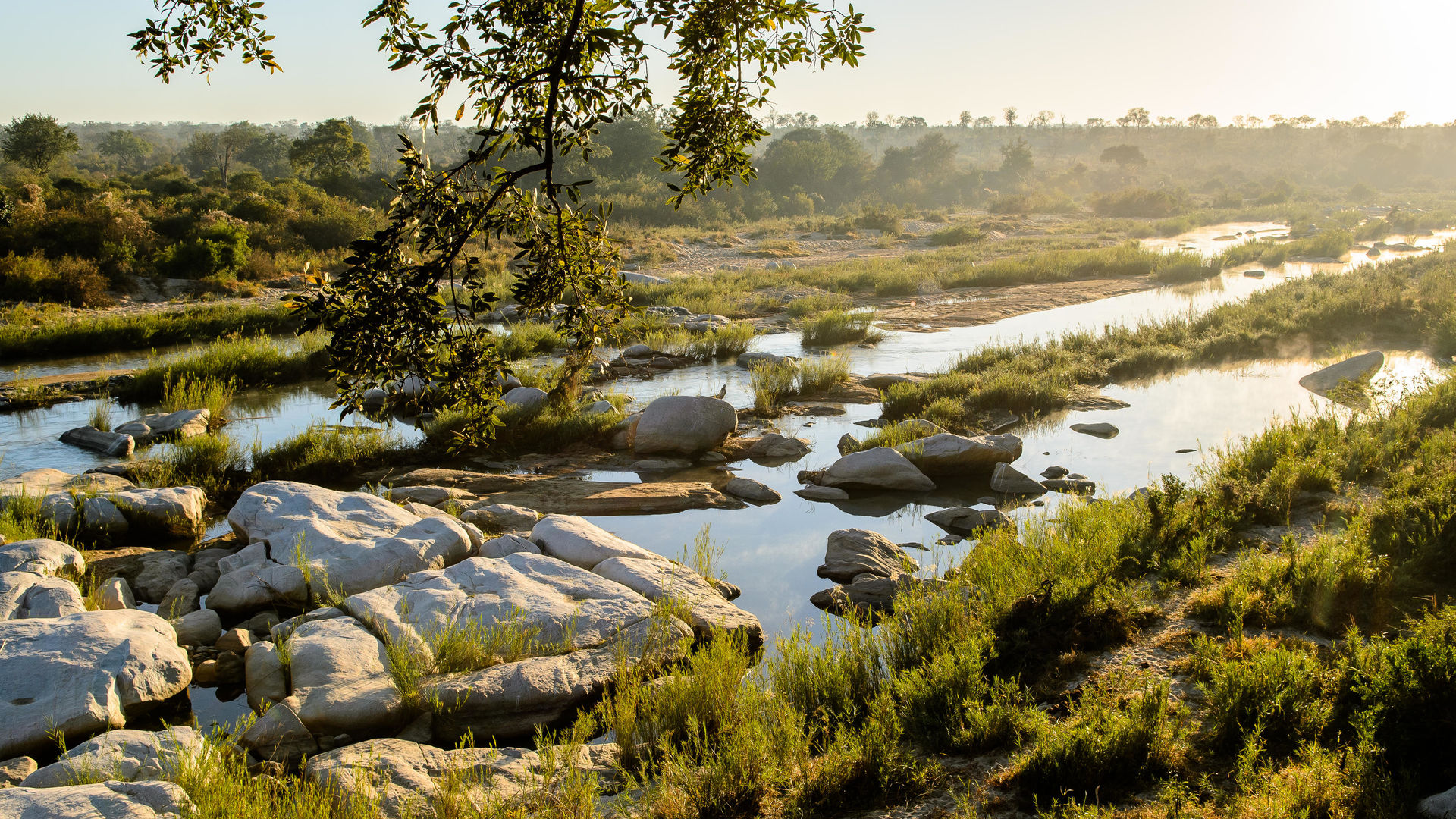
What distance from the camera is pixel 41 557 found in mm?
5895

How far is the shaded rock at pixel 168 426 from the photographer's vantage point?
32.5 feet

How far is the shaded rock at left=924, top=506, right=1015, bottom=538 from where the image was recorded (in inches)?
289

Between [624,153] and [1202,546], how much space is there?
50542 millimetres

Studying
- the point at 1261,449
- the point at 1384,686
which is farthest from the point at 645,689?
the point at 1261,449

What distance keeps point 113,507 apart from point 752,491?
563 cm

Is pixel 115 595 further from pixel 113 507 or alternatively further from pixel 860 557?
pixel 860 557

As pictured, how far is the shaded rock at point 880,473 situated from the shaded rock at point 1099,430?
9.59ft

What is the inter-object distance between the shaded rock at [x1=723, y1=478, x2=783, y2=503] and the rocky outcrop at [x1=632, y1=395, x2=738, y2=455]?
1.25 m

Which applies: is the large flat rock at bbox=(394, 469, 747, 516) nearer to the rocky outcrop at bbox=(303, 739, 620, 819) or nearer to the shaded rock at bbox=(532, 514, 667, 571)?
the shaded rock at bbox=(532, 514, 667, 571)

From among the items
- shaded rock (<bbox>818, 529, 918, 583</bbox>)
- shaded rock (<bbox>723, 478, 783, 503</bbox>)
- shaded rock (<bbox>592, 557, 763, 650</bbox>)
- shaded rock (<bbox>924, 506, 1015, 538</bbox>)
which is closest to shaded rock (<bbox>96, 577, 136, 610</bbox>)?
shaded rock (<bbox>592, 557, 763, 650</bbox>)

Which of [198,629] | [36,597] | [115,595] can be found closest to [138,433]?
[115,595]

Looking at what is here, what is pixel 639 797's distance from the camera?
3.65 metres

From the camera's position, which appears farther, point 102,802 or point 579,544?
point 579,544

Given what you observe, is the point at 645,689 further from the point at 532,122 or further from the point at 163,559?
the point at 163,559
